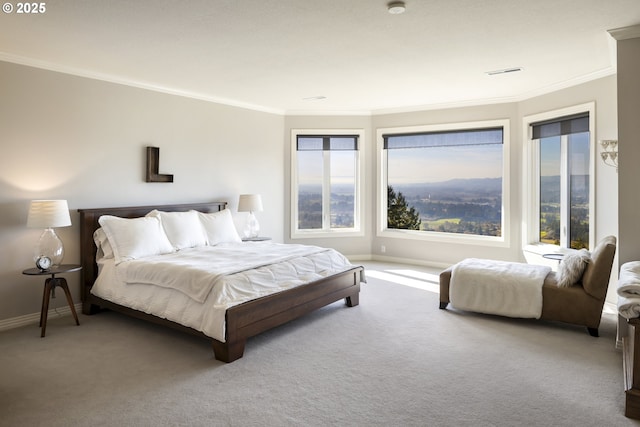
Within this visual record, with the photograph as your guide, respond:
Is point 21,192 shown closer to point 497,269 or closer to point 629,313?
point 497,269

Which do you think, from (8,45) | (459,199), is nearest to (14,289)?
(8,45)

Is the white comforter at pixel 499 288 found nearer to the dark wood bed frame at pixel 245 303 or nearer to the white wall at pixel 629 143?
the white wall at pixel 629 143

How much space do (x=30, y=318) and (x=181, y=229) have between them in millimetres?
1646

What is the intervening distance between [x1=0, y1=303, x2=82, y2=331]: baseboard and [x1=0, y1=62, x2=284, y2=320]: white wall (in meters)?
0.05

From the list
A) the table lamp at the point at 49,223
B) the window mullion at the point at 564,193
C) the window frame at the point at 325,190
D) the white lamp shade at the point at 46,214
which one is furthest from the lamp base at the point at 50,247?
the window mullion at the point at 564,193

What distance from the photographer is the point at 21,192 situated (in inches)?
163

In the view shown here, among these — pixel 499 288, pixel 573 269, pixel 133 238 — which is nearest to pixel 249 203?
pixel 133 238

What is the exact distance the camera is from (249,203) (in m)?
6.05

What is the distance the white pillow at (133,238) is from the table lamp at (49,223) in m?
0.44

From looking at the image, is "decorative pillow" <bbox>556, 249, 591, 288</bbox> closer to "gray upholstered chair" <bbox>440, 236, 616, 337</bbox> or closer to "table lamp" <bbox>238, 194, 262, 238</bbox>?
"gray upholstered chair" <bbox>440, 236, 616, 337</bbox>

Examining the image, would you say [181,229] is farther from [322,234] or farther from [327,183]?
[327,183]

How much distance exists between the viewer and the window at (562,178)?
5.12m

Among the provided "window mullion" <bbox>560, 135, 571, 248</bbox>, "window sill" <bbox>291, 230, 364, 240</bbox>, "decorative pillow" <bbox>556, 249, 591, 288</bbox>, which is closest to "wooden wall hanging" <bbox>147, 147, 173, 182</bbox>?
"window sill" <bbox>291, 230, 364, 240</bbox>

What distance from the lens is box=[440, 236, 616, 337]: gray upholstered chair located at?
12.2ft
